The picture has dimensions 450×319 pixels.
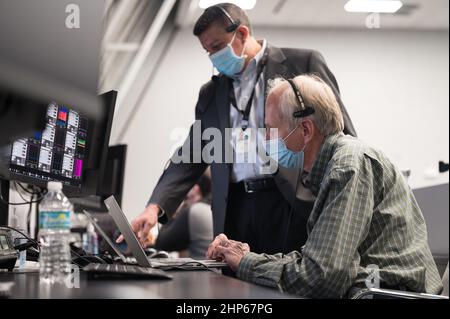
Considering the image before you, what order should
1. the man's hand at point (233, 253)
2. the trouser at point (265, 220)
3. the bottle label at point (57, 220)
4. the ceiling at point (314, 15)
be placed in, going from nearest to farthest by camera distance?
the bottle label at point (57, 220) < the man's hand at point (233, 253) < the trouser at point (265, 220) < the ceiling at point (314, 15)

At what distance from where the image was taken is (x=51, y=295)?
0.99m

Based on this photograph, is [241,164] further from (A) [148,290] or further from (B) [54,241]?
(A) [148,290]

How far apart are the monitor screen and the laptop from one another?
32cm

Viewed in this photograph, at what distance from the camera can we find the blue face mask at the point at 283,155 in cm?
184

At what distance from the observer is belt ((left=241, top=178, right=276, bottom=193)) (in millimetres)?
2225

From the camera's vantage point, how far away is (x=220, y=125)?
7.86 ft

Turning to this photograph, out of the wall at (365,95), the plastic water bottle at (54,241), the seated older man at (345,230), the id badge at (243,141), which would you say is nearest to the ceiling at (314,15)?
the wall at (365,95)

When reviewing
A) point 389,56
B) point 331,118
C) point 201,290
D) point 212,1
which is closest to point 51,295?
point 201,290

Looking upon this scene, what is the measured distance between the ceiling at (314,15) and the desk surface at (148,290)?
1.71 m

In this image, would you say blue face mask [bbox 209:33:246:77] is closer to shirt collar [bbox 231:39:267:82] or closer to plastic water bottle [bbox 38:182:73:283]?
shirt collar [bbox 231:39:267:82]

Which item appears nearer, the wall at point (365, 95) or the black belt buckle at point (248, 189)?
the black belt buckle at point (248, 189)

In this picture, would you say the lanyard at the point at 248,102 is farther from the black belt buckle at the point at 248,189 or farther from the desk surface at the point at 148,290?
the desk surface at the point at 148,290

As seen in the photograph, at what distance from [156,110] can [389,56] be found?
2123 mm

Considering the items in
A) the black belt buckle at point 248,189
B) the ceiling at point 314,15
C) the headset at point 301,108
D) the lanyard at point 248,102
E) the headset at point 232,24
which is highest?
the ceiling at point 314,15
